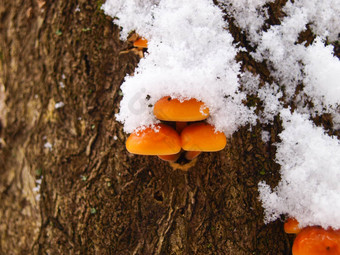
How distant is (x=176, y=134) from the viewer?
153 centimetres

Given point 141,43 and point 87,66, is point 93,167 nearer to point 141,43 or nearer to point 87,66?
point 87,66

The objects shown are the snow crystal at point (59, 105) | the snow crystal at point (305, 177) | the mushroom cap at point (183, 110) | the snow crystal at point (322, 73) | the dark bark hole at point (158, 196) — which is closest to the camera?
the mushroom cap at point (183, 110)

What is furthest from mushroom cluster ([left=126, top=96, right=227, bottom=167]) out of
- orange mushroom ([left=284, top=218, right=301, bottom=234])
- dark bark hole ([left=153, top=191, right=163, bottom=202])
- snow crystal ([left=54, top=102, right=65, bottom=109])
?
snow crystal ([left=54, top=102, right=65, bottom=109])

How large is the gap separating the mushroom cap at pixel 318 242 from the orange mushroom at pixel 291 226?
7 centimetres

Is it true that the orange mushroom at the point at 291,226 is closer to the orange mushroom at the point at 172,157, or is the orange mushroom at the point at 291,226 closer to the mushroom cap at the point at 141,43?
the orange mushroom at the point at 172,157

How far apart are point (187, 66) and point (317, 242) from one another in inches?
45.8

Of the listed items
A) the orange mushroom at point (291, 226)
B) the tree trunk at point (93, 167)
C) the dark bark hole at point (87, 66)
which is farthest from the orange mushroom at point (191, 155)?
the dark bark hole at point (87, 66)

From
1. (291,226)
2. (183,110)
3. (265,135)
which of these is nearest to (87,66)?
(183,110)

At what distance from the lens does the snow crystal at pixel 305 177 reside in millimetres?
1499

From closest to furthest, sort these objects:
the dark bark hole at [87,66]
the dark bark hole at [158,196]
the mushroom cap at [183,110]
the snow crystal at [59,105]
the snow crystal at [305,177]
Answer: the mushroom cap at [183,110] → the snow crystal at [305,177] → the dark bark hole at [158,196] → the dark bark hole at [87,66] → the snow crystal at [59,105]

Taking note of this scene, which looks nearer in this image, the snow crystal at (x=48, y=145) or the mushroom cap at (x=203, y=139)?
the mushroom cap at (x=203, y=139)

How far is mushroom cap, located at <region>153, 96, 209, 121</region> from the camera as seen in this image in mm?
1358

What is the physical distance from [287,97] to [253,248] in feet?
3.30

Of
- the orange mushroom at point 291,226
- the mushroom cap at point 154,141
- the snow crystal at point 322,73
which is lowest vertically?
the orange mushroom at point 291,226
